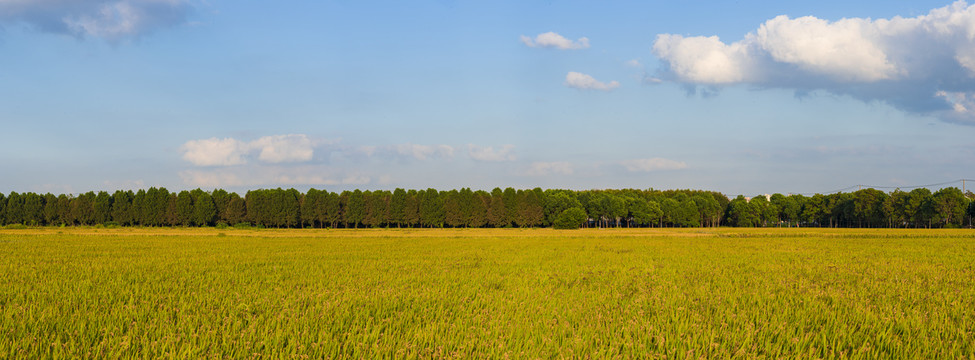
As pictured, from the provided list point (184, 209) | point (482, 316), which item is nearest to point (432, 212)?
point (184, 209)

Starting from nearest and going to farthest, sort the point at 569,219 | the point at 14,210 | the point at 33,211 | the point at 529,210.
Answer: the point at 569,219 < the point at 529,210 < the point at 33,211 < the point at 14,210

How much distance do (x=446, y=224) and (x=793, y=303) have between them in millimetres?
125733

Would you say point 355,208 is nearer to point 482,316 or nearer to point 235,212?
point 235,212

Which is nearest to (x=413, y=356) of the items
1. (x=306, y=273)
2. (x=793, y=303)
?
(x=793, y=303)

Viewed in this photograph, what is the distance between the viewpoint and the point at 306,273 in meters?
17.0

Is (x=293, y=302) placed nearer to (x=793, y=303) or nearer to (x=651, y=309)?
(x=651, y=309)

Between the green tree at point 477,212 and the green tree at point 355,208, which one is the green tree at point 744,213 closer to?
the green tree at point 477,212

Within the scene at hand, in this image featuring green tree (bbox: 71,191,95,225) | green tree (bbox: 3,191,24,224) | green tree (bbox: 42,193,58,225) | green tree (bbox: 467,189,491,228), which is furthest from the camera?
green tree (bbox: 3,191,24,224)

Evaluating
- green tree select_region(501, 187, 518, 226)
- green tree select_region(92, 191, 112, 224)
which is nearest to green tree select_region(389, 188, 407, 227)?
green tree select_region(501, 187, 518, 226)

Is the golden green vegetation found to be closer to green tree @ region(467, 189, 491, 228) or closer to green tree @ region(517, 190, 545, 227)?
green tree @ region(467, 189, 491, 228)

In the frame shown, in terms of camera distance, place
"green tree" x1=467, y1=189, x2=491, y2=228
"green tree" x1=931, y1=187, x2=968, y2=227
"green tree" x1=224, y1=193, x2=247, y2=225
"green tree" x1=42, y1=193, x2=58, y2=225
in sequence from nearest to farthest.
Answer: "green tree" x1=931, y1=187, x2=968, y2=227, "green tree" x1=467, y1=189, x2=491, y2=228, "green tree" x1=224, y1=193, x2=247, y2=225, "green tree" x1=42, y1=193, x2=58, y2=225

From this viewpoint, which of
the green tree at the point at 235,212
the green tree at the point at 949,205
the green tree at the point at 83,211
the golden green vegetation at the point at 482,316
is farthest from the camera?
the green tree at the point at 83,211

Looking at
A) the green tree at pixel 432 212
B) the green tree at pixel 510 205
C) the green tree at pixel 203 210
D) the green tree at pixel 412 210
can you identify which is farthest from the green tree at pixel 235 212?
the green tree at pixel 510 205

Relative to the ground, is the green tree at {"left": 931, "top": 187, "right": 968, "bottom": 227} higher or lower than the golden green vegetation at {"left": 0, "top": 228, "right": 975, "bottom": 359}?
higher
